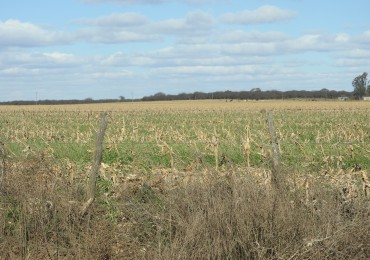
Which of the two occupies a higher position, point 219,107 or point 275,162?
point 275,162

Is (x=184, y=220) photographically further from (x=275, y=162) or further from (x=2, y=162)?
(x=2, y=162)

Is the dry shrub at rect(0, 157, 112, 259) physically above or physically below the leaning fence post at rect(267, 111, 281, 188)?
below

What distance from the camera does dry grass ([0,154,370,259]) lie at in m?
6.45

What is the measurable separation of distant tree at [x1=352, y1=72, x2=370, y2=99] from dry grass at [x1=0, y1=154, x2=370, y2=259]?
111119 mm

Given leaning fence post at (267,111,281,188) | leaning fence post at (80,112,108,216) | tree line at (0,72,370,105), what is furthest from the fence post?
tree line at (0,72,370,105)

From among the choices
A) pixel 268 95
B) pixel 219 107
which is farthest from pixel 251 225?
pixel 268 95

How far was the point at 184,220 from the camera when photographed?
6.78m

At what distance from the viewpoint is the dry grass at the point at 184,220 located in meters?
6.45

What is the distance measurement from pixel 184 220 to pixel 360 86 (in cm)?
11433

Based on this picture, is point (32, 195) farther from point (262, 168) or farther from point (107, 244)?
point (262, 168)

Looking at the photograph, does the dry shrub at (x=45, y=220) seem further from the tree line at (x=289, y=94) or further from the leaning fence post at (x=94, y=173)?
the tree line at (x=289, y=94)

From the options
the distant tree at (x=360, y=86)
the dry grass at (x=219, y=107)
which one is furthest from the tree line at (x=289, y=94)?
the dry grass at (x=219, y=107)

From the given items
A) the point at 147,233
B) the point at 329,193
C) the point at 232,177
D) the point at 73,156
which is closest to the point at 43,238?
the point at 147,233

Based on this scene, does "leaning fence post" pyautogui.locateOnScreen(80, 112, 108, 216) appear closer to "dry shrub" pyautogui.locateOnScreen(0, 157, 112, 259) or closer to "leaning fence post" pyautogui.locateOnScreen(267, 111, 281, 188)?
"dry shrub" pyautogui.locateOnScreen(0, 157, 112, 259)
